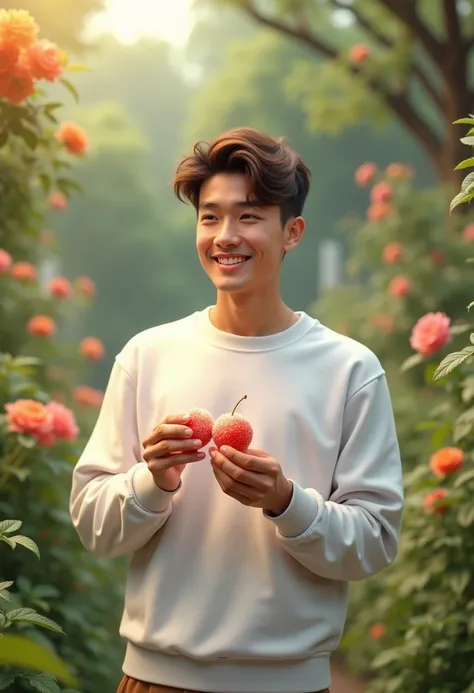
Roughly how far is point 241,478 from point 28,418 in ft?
4.92

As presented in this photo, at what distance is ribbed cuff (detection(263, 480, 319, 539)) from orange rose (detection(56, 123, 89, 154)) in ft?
7.87

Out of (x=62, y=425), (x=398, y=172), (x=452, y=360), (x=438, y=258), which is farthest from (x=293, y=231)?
(x=398, y=172)

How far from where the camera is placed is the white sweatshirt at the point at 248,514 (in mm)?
2080

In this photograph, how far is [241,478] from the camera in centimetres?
196

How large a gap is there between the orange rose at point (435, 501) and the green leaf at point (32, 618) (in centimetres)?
160

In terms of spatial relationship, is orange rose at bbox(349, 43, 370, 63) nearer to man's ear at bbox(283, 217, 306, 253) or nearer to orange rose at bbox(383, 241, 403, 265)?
orange rose at bbox(383, 241, 403, 265)

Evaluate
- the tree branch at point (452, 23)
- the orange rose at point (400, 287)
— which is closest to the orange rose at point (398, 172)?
the orange rose at point (400, 287)

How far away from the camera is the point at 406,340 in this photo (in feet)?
19.9

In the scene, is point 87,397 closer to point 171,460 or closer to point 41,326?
point 41,326

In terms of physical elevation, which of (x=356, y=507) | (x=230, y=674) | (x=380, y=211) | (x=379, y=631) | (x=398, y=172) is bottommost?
(x=379, y=631)

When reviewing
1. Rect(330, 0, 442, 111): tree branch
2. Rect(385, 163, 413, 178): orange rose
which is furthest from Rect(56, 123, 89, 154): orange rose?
Rect(330, 0, 442, 111): tree branch

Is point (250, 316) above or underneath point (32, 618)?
above

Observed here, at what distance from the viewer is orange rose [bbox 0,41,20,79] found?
9.20 feet

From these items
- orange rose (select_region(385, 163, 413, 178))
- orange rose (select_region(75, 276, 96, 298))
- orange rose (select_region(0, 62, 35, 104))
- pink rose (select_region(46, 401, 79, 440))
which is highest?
orange rose (select_region(385, 163, 413, 178))
